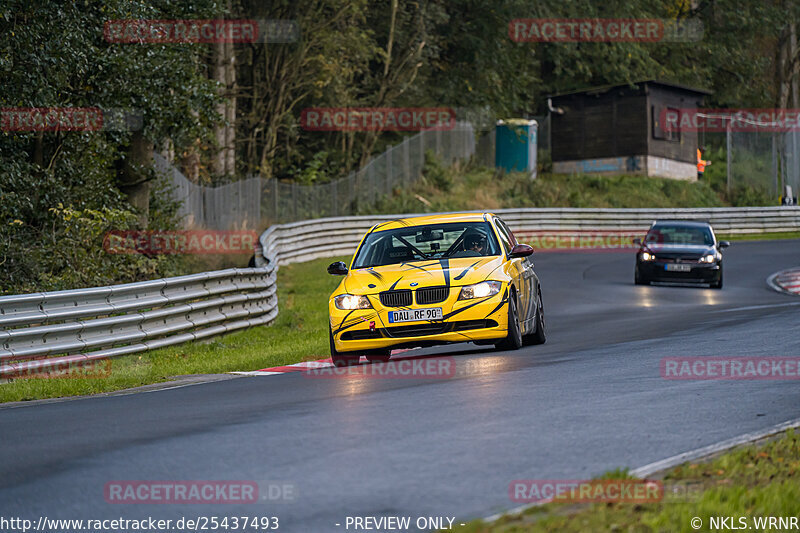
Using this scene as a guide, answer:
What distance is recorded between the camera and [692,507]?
18.4 feet

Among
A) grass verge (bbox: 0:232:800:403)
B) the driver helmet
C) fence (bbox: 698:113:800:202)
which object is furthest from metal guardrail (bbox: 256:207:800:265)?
the driver helmet

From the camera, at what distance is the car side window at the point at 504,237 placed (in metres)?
14.2

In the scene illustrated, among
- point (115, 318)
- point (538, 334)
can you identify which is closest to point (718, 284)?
point (538, 334)

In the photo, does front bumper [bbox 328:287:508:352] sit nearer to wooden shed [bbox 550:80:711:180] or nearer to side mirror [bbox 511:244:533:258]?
side mirror [bbox 511:244:533:258]

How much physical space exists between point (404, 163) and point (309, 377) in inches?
1418

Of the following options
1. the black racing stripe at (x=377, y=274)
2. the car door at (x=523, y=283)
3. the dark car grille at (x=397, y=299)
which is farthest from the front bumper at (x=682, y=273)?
the dark car grille at (x=397, y=299)

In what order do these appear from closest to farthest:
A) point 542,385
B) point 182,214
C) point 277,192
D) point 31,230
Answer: point 542,385, point 31,230, point 182,214, point 277,192

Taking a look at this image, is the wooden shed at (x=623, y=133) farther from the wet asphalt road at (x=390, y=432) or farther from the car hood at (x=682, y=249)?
the wet asphalt road at (x=390, y=432)

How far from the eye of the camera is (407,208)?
45.5 m

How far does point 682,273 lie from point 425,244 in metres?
13.8

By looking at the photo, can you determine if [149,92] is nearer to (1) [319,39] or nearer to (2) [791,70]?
(1) [319,39]

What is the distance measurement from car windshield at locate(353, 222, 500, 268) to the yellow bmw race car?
1 cm

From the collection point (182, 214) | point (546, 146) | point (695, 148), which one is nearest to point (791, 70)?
point (695, 148)

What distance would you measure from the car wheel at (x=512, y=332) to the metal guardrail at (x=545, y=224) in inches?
497
